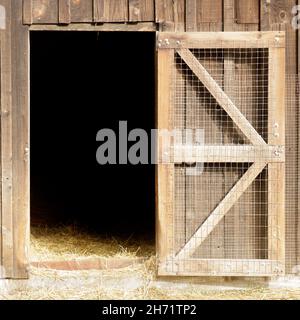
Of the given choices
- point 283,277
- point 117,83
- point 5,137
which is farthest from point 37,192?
point 283,277

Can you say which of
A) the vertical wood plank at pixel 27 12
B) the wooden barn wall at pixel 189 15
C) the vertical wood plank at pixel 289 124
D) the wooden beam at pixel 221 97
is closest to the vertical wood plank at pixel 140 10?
the wooden barn wall at pixel 189 15

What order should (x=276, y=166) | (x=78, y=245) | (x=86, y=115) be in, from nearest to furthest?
(x=276, y=166)
(x=78, y=245)
(x=86, y=115)

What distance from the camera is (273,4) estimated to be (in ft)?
19.7

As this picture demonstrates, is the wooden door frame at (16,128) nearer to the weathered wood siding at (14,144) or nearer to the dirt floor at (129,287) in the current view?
the weathered wood siding at (14,144)

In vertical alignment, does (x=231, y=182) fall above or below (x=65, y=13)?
below

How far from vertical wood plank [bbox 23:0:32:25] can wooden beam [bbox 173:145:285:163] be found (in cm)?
173

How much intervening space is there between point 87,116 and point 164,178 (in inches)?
229

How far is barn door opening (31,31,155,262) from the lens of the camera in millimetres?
9992

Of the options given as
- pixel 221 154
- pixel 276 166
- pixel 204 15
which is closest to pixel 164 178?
pixel 221 154

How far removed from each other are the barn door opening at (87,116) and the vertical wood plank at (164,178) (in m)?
3.37

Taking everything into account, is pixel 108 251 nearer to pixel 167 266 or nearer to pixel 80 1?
pixel 167 266

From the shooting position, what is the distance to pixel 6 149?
602 centimetres

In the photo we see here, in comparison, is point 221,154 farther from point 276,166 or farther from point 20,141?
point 20,141

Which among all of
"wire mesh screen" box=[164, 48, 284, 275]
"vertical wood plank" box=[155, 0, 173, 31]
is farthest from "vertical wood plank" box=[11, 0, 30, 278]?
"wire mesh screen" box=[164, 48, 284, 275]
